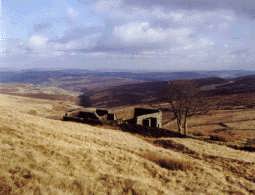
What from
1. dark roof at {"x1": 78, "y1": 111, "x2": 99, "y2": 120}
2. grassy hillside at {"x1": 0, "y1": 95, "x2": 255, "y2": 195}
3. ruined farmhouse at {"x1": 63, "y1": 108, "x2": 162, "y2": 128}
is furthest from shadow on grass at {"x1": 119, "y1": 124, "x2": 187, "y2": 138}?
grassy hillside at {"x1": 0, "y1": 95, "x2": 255, "y2": 195}

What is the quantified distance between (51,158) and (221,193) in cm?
964

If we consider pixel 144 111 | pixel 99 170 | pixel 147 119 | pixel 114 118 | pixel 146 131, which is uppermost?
pixel 99 170

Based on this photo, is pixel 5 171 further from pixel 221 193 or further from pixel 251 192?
pixel 251 192

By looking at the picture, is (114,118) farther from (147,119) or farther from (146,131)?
(146,131)

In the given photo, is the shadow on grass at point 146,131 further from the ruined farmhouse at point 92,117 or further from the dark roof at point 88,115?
the dark roof at point 88,115

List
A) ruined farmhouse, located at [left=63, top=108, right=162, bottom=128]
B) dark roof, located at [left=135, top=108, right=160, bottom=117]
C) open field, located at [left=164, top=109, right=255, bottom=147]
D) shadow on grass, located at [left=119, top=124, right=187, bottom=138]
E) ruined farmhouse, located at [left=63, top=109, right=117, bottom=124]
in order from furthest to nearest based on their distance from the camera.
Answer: open field, located at [left=164, top=109, right=255, bottom=147] < dark roof, located at [left=135, top=108, right=160, bottom=117] < ruined farmhouse, located at [left=63, top=108, right=162, bottom=128] < ruined farmhouse, located at [left=63, top=109, right=117, bottom=124] < shadow on grass, located at [left=119, top=124, right=187, bottom=138]

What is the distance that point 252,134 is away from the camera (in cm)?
5988

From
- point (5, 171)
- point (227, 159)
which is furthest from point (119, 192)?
point (227, 159)

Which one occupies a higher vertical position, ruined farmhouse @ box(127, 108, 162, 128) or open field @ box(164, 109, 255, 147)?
ruined farmhouse @ box(127, 108, 162, 128)

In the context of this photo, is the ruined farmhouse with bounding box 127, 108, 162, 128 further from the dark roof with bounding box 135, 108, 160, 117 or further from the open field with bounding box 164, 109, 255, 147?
the open field with bounding box 164, 109, 255, 147

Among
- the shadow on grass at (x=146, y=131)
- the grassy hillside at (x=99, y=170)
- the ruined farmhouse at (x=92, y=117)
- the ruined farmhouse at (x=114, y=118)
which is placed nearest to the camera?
the grassy hillside at (x=99, y=170)

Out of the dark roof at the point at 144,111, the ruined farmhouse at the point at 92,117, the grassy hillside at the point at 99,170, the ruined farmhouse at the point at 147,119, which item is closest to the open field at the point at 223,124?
the dark roof at the point at 144,111

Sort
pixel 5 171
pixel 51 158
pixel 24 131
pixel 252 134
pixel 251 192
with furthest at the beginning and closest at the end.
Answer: pixel 252 134
pixel 24 131
pixel 251 192
pixel 51 158
pixel 5 171

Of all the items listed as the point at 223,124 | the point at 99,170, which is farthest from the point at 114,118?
the point at 223,124
